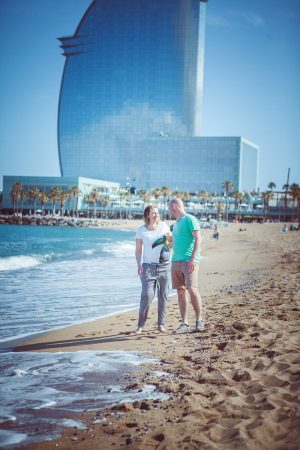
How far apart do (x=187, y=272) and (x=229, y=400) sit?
2620mm

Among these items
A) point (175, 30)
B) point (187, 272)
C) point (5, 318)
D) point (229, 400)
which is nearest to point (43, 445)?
point (229, 400)

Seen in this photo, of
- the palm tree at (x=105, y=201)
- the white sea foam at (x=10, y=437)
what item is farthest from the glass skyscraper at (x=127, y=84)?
the white sea foam at (x=10, y=437)

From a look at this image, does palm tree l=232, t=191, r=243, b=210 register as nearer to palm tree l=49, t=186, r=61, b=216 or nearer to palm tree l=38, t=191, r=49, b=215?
palm tree l=49, t=186, r=61, b=216

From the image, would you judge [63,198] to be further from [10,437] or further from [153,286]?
[10,437]

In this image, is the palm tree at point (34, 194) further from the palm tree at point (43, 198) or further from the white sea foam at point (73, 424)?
the white sea foam at point (73, 424)

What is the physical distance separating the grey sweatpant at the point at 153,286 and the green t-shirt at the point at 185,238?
28 centimetres

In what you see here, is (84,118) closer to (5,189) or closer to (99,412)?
(5,189)

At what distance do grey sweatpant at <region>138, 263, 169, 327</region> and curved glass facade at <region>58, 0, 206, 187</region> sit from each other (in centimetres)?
17019

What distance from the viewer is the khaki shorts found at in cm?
582

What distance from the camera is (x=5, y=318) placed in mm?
7066

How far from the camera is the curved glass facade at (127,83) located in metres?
184

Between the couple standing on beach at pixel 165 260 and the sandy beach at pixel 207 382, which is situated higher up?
the couple standing on beach at pixel 165 260

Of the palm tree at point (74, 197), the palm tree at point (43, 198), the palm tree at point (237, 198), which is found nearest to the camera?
the palm tree at point (43, 198)

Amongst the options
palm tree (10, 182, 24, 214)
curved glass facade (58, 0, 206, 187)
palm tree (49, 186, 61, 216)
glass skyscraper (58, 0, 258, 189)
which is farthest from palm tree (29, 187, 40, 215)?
curved glass facade (58, 0, 206, 187)
